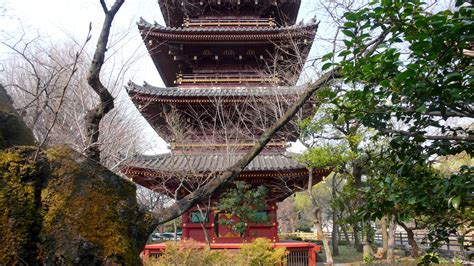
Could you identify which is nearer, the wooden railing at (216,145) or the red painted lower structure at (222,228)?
the red painted lower structure at (222,228)

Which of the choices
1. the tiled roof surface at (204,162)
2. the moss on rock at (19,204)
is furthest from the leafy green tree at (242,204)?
the moss on rock at (19,204)

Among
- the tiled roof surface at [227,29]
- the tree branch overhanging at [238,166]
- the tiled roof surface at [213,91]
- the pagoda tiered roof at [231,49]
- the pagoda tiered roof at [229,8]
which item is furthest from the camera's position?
the pagoda tiered roof at [229,8]

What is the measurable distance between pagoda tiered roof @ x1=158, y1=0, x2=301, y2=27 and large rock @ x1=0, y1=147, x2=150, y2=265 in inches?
470

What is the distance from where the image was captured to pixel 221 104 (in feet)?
37.6

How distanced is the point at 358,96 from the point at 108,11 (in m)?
2.22

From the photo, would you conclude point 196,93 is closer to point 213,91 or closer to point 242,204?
point 213,91

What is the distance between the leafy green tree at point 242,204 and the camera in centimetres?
1080

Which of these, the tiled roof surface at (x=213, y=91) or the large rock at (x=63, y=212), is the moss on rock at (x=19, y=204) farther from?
the tiled roof surface at (x=213, y=91)

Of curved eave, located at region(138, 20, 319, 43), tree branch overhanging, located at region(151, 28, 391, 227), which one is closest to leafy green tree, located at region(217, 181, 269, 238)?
curved eave, located at region(138, 20, 319, 43)

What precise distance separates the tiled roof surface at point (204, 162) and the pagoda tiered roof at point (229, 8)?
18.8ft

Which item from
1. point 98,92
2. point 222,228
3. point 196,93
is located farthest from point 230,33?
point 98,92

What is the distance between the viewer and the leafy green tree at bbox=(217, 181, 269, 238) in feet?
35.4

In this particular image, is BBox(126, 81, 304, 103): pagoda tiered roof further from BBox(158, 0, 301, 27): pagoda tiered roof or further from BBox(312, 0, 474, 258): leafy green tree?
BBox(312, 0, 474, 258): leafy green tree

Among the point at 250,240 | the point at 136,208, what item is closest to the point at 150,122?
the point at 250,240
